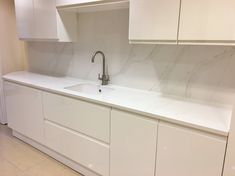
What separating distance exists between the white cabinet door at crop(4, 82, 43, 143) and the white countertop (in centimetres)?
27

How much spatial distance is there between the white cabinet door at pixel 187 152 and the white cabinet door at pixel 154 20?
2.17ft

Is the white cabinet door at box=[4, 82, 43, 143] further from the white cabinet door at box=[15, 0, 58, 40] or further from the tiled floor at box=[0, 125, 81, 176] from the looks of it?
the white cabinet door at box=[15, 0, 58, 40]

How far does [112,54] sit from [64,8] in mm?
708

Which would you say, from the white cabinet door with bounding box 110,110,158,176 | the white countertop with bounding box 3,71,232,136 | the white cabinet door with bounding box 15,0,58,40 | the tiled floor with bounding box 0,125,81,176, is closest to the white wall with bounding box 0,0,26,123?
the white cabinet door with bounding box 15,0,58,40

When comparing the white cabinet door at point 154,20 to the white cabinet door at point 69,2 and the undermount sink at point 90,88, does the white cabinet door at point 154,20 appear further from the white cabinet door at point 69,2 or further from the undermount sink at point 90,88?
the undermount sink at point 90,88

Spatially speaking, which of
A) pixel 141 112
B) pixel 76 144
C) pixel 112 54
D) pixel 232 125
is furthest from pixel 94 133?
pixel 232 125

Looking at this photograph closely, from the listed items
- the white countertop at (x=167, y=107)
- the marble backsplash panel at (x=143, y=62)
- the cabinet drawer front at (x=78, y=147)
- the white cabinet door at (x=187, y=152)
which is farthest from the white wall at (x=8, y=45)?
the white cabinet door at (x=187, y=152)

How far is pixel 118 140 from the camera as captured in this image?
5.41 ft

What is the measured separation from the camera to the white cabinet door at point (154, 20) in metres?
1.41

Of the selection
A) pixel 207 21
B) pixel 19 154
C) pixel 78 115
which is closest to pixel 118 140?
pixel 78 115

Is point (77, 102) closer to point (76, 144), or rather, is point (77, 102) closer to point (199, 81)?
point (76, 144)

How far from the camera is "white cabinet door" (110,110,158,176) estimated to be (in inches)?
57.7

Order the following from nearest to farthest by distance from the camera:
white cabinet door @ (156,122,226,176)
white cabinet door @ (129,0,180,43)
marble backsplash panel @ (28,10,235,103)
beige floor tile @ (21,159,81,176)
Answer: white cabinet door @ (156,122,226,176), white cabinet door @ (129,0,180,43), marble backsplash panel @ (28,10,235,103), beige floor tile @ (21,159,81,176)

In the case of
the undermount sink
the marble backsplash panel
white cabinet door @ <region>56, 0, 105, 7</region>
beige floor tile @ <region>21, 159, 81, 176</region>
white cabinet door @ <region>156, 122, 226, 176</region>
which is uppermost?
white cabinet door @ <region>56, 0, 105, 7</region>
